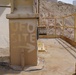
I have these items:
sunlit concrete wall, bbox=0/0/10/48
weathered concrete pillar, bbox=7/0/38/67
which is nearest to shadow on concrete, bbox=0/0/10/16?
sunlit concrete wall, bbox=0/0/10/48

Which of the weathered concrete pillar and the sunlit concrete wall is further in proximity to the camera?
the sunlit concrete wall

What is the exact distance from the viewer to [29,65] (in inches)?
146

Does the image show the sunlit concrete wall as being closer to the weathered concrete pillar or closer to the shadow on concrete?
the shadow on concrete

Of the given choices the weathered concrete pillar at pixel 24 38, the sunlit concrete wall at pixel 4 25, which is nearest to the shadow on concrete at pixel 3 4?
the sunlit concrete wall at pixel 4 25

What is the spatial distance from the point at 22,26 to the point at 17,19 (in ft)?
0.53

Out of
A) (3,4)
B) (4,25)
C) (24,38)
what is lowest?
(24,38)

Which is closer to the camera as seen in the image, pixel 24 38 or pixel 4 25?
pixel 24 38

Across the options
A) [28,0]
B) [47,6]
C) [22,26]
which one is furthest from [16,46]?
[47,6]

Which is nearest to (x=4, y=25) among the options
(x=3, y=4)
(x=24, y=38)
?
(x=3, y=4)

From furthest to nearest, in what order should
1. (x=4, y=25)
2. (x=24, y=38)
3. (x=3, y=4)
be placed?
(x=4, y=25) → (x=3, y=4) → (x=24, y=38)

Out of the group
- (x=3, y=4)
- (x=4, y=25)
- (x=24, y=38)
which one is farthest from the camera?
(x=4, y=25)

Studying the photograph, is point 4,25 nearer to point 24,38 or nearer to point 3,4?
point 3,4

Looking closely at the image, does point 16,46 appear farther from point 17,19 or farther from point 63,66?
point 63,66

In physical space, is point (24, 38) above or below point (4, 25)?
below
